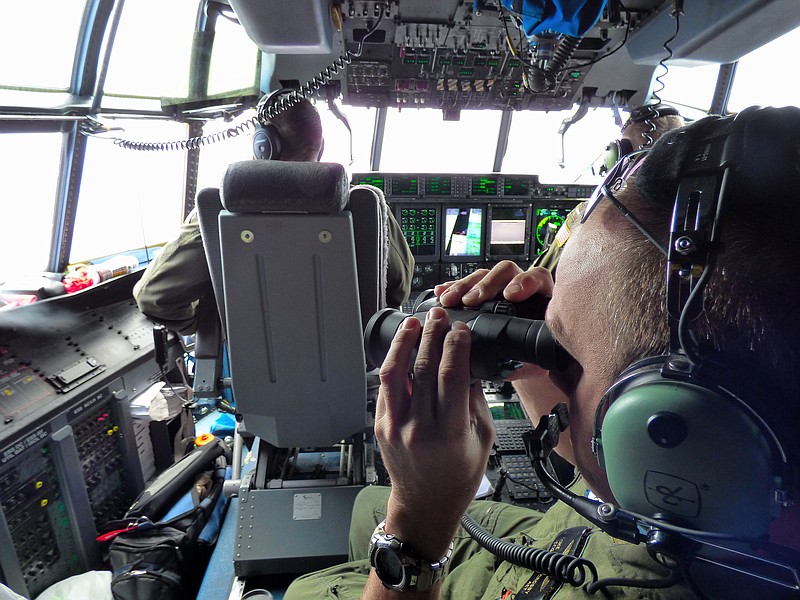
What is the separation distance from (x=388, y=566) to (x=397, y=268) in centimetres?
126

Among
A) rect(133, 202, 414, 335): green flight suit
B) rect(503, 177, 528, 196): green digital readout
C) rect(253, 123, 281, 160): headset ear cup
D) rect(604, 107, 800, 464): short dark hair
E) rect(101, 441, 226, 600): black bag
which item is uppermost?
rect(253, 123, 281, 160): headset ear cup

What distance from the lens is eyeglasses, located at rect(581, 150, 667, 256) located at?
0.45m

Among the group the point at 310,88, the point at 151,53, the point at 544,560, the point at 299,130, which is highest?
the point at 151,53

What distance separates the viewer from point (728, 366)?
1.28ft

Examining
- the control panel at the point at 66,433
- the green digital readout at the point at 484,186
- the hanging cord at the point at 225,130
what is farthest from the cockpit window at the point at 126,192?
the green digital readout at the point at 484,186

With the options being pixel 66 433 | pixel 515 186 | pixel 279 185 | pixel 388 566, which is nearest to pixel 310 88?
pixel 515 186

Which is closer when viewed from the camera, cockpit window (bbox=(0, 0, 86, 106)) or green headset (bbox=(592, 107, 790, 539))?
green headset (bbox=(592, 107, 790, 539))

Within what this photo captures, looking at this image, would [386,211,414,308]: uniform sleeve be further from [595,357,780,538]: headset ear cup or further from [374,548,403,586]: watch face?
[595,357,780,538]: headset ear cup

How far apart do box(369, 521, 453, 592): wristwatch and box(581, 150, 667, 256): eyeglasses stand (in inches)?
17.9

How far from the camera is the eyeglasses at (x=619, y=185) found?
0.45 meters

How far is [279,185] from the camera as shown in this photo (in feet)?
3.96

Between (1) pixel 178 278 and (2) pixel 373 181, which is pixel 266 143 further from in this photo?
(2) pixel 373 181

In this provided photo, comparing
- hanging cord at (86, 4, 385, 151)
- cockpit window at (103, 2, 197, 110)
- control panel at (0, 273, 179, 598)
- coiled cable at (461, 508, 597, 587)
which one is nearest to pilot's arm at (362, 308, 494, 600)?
coiled cable at (461, 508, 597, 587)

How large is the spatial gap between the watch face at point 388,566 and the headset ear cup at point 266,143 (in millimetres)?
1350
